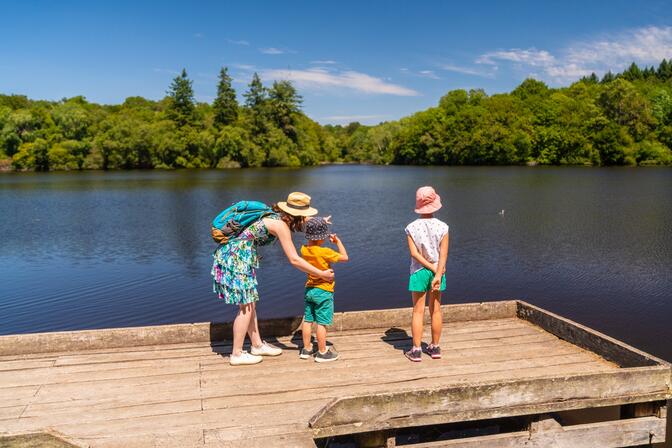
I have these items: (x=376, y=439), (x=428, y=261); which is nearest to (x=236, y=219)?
(x=428, y=261)

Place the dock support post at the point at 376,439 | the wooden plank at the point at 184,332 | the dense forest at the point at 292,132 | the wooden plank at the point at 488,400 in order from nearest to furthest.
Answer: the wooden plank at the point at 488,400 → the dock support post at the point at 376,439 → the wooden plank at the point at 184,332 → the dense forest at the point at 292,132

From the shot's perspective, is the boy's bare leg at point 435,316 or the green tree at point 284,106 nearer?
the boy's bare leg at point 435,316

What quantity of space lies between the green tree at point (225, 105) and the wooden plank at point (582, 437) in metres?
105

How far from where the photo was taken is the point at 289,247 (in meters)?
5.56

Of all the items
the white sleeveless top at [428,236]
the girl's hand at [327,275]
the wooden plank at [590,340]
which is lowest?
the wooden plank at [590,340]

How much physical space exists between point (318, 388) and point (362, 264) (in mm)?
12766

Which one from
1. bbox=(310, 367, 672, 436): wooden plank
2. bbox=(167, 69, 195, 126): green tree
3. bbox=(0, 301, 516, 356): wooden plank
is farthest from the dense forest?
bbox=(310, 367, 672, 436): wooden plank

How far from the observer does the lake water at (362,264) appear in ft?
42.8

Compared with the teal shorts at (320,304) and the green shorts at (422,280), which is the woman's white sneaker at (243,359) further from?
the green shorts at (422,280)

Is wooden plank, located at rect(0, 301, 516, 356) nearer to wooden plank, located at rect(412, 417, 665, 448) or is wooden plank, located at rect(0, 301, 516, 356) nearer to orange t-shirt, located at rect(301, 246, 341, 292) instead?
orange t-shirt, located at rect(301, 246, 341, 292)

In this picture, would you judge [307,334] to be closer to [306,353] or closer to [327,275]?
[306,353]

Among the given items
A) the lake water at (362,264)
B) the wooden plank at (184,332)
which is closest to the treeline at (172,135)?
the lake water at (362,264)

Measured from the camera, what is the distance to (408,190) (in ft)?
160

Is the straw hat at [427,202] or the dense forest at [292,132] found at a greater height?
the dense forest at [292,132]
